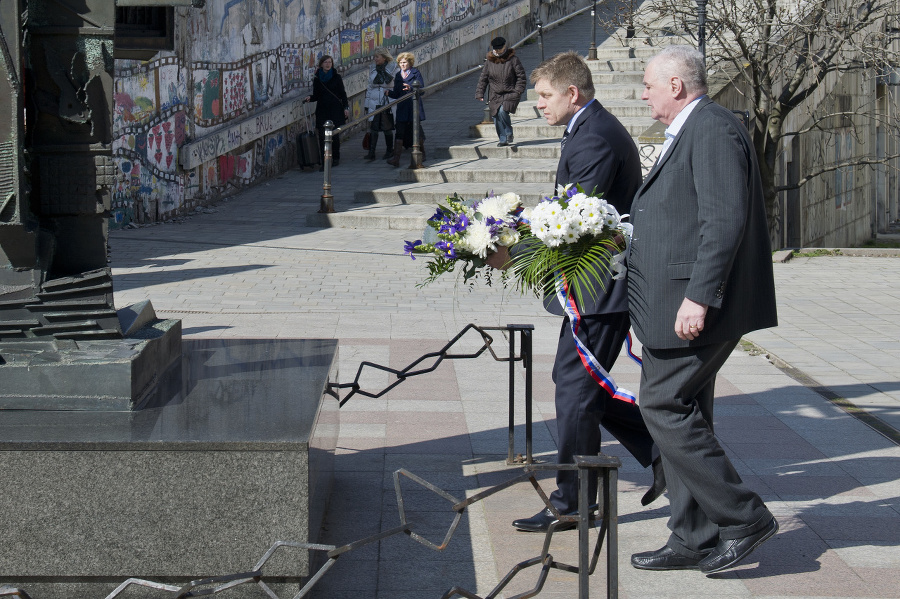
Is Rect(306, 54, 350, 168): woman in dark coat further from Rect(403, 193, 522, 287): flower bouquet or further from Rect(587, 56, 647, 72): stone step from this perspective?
Rect(403, 193, 522, 287): flower bouquet

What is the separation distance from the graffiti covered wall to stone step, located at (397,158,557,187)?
263cm

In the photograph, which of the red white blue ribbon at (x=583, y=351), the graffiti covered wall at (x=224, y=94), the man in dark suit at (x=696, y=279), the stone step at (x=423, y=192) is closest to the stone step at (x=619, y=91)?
the stone step at (x=423, y=192)

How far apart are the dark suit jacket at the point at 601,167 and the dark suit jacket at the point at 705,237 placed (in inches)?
12.2

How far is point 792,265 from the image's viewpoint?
12.6 m

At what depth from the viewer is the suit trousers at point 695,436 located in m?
3.76

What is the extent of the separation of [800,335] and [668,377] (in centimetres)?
500

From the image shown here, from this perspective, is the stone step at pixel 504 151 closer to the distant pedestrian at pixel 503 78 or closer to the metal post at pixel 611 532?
the distant pedestrian at pixel 503 78

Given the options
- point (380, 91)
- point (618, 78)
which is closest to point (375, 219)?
point (380, 91)

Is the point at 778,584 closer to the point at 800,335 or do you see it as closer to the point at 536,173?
the point at 800,335

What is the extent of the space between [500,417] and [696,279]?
2.54m

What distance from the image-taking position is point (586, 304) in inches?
165

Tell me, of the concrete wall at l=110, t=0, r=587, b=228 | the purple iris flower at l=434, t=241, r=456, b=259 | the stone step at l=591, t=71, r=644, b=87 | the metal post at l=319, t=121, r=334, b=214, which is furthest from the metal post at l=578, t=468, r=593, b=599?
the stone step at l=591, t=71, r=644, b=87

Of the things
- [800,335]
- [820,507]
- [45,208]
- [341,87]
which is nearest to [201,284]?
[800,335]

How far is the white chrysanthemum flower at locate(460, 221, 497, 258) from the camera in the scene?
13.2 feet
